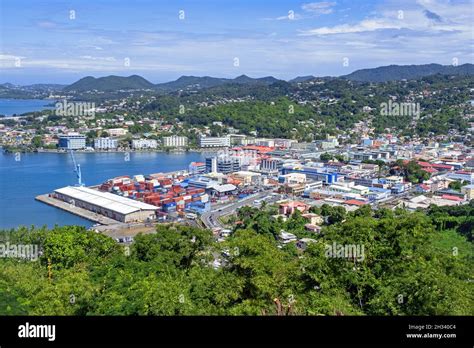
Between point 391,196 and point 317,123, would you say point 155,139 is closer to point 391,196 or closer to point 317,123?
point 317,123

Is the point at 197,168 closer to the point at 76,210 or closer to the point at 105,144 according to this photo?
the point at 76,210

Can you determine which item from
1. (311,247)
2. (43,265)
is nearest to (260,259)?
(311,247)

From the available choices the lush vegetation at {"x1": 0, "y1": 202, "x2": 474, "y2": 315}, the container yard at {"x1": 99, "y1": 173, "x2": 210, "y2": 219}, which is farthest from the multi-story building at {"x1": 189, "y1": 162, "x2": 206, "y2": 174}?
the lush vegetation at {"x1": 0, "y1": 202, "x2": 474, "y2": 315}

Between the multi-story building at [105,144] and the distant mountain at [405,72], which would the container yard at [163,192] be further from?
the distant mountain at [405,72]

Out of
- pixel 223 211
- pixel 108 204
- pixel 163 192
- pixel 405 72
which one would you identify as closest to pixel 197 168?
pixel 163 192

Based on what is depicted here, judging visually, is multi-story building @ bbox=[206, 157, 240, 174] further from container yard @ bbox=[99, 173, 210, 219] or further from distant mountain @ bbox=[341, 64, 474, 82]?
distant mountain @ bbox=[341, 64, 474, 82]

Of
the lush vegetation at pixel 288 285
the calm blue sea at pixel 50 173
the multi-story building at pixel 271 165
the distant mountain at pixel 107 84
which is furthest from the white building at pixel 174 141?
the distant mountain at pixel 107 84
